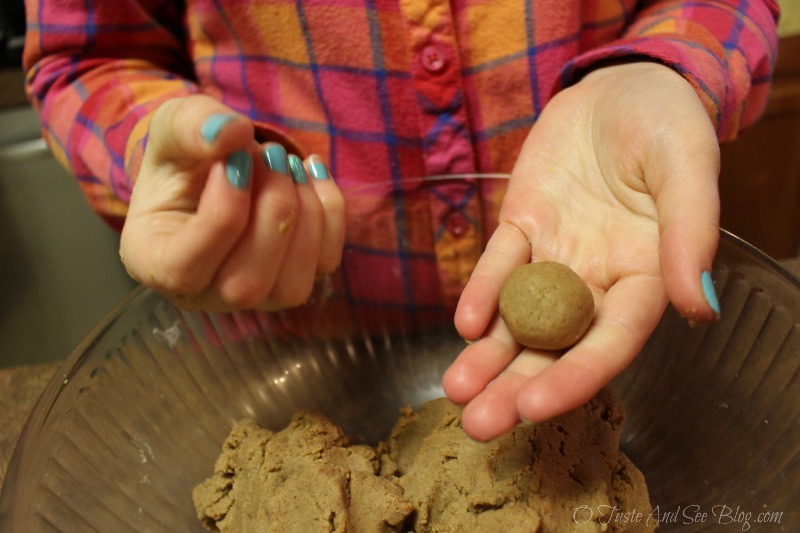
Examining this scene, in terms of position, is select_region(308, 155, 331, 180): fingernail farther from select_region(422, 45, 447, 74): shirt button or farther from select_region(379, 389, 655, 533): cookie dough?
select_region(379, 389, 655, 533): cookie dough

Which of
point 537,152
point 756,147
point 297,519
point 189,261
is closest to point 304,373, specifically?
point 297,519

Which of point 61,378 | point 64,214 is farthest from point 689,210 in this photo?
point 64,214

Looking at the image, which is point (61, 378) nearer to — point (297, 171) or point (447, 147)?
point (297, 171)

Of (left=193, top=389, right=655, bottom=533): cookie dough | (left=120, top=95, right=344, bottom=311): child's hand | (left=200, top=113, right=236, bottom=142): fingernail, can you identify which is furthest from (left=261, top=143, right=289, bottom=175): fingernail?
(left=193, top=389, right=655, bottom=533): cookie dough

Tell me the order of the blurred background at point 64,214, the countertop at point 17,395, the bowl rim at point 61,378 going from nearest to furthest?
the bowl rim at point 61,378, the countertop at point 17,395, the blurred background at point 64,214

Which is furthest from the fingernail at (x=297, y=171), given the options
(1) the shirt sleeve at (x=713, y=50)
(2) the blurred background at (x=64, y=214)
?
(2) the blurred background at (x=64, y=214)

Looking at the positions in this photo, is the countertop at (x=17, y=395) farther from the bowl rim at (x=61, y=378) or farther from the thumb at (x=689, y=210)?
the thumb at (x=689, y=210)
